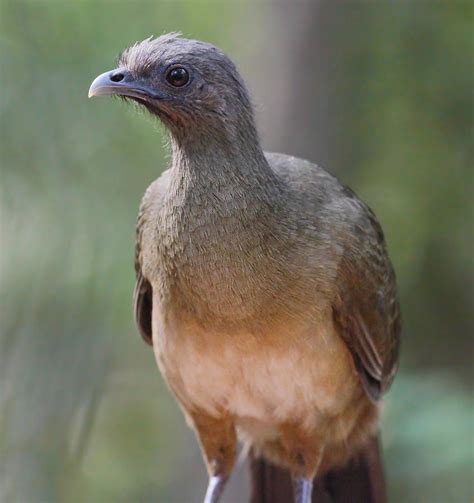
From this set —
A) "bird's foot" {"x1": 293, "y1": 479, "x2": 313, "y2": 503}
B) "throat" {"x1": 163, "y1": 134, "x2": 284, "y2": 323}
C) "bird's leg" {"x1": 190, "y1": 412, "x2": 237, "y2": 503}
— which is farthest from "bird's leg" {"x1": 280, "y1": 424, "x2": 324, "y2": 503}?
"throat" {"x1": 163, "y1": 134, "x2": 284, "y2": 323}

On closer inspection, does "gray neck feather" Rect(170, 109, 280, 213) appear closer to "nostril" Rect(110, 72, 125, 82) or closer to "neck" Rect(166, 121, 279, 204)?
"neck" Rect(166, 121, 279, 204)

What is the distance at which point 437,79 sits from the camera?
813 centimetres

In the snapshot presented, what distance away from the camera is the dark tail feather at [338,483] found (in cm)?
532

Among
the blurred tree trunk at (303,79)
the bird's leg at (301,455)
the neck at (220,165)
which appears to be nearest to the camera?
the neck at (220,165)

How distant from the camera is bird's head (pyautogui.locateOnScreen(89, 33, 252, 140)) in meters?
4.04

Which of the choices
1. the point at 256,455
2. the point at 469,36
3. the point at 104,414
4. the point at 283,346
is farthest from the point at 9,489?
the point at 469,36

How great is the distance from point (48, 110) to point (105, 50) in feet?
4.17

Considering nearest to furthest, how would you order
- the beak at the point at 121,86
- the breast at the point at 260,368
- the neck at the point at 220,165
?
the beak at the point at 121,86 < the neck at the point at 220,165 < the breast at the point at 260,368

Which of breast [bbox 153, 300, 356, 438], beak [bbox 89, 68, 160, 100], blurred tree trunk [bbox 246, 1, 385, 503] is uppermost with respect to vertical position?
blurred tree trunk [bbox 246, 1, 385, 503]

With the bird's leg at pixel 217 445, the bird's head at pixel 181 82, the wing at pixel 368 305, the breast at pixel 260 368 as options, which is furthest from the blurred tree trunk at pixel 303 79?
the bird's head at pixel 181 82

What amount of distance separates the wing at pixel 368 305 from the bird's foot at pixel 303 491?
50 cm

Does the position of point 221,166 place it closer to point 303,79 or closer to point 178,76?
point 178,76

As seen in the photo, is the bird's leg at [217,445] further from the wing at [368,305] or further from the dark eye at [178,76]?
the dark eye at [178,76]

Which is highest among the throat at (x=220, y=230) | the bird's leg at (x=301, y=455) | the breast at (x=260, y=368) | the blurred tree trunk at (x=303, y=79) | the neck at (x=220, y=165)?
the blurred tree trunk at (x=303, y=79)
